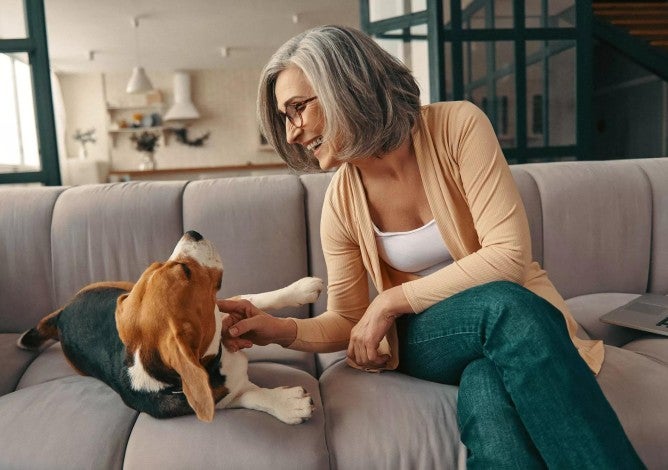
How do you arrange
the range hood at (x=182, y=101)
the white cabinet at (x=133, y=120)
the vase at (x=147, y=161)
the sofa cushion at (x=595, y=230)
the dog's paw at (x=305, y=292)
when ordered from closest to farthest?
the dog's paw at (x=305, y=292), the sofa cushion at (x=595, y=230), the range hood at (x=182, y=101), the vase at (x=147, y=161), the white cabinet at (x=133, y=120)

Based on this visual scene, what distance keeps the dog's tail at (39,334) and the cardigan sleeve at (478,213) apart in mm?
1064

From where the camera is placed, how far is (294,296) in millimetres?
1618

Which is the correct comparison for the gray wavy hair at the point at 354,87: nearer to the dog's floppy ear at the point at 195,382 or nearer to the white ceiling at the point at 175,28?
the dog's floppy ear at the point at 195,382

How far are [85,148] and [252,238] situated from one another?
839 centimetres

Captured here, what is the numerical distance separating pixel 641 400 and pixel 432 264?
0.53 metres

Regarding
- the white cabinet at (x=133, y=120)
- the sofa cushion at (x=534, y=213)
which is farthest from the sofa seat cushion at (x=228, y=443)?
the white cabinet at (x=133, y=120)

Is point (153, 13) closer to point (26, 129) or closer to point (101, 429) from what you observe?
point (26, 129)

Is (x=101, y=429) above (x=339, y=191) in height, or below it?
below

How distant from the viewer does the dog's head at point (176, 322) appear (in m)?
1.00

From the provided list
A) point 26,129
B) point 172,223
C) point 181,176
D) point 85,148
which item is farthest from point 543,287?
point 85,148

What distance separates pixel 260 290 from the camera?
1.85 m

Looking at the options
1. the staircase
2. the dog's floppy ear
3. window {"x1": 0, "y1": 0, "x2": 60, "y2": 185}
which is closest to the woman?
the dog's floppy ear

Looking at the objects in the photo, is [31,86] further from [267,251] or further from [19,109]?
[267,251]

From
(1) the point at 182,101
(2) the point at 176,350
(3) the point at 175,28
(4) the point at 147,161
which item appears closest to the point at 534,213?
(2) the point at 176,350
